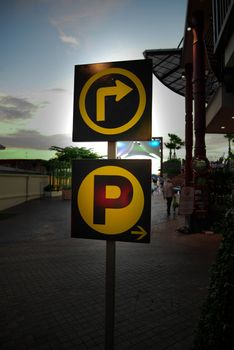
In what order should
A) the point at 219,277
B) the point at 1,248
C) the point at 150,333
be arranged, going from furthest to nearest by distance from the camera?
the point at 1,248 < the point at 150,333 < the point at 219,277

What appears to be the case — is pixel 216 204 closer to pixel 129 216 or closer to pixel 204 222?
pixel 204 222

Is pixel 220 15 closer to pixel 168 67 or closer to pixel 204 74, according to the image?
pixel 204 74

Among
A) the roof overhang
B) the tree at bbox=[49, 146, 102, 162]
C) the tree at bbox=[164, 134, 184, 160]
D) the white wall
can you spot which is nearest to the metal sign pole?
the white wall

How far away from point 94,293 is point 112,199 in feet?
10.3

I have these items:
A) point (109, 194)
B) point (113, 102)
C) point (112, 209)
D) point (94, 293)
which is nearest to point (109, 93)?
point (113, 102)

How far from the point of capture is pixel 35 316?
3816mm

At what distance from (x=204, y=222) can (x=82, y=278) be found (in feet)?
22.2

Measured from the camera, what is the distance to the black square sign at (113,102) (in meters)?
2.05

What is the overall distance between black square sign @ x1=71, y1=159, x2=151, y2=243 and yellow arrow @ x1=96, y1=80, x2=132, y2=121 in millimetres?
395

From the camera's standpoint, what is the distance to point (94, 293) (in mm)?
4594

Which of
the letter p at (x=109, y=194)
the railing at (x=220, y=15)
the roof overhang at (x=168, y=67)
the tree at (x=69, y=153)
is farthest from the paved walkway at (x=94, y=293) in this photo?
the tree at (x=69, y=153)

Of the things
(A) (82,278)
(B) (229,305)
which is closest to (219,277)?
(B) (229,305)

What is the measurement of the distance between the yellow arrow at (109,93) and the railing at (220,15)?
675 centimetres

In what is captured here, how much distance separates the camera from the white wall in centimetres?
1759
